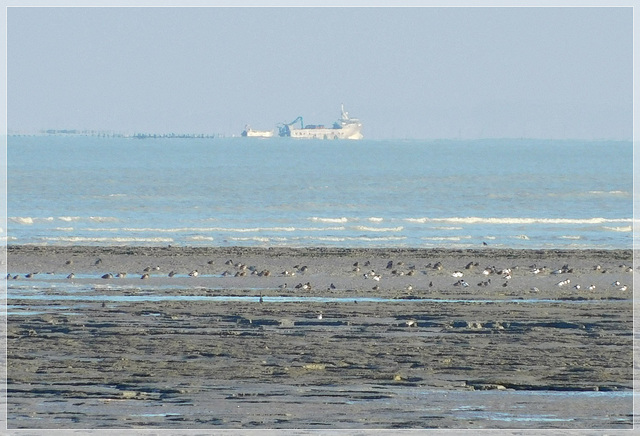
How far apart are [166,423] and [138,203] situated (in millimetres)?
34407

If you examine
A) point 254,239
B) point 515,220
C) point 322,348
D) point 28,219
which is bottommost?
point 515,220

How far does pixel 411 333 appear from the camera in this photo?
1301 cm

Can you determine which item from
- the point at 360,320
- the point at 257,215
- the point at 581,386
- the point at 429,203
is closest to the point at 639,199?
the point at 429,203

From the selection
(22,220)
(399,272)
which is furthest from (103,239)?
(399,272)

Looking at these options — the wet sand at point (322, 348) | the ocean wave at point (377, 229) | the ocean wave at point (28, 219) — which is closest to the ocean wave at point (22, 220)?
the ocean wave at point (28, 219)

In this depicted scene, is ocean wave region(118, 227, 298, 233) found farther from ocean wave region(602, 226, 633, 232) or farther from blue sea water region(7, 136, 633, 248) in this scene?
ocean wave region(602, 226, 633, 232)

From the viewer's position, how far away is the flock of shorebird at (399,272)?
18.4 meters

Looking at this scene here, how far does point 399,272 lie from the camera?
65.9 ft

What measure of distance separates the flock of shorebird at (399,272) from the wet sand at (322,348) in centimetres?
8

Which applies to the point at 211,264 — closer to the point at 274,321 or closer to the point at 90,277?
the point at 90,277

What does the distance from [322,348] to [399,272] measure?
8.38 meters

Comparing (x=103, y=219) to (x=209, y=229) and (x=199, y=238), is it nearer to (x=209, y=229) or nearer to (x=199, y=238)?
(x=209, y=229)

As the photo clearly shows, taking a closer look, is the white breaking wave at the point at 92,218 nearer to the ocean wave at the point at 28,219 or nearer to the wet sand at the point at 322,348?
the ocean wave at the point at 28,219

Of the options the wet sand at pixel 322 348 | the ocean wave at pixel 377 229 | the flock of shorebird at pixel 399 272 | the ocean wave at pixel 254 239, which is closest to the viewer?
the wet sand at pixel 322 348
